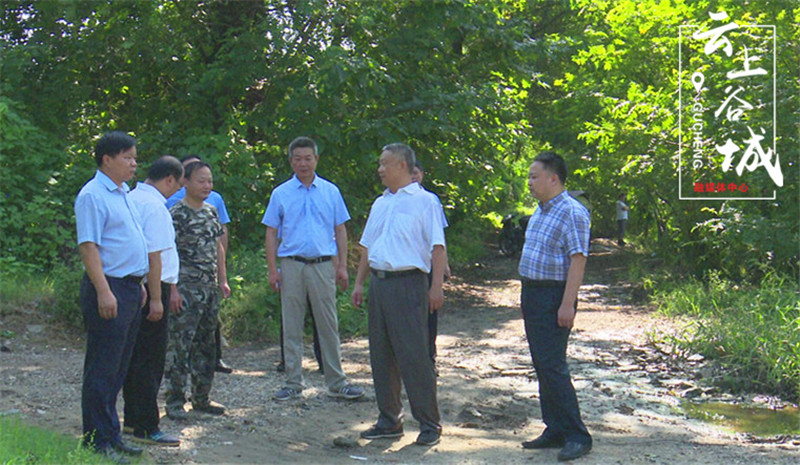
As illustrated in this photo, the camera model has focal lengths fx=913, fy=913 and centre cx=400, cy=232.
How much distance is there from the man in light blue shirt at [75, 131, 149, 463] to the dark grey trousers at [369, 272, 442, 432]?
169 centimetres

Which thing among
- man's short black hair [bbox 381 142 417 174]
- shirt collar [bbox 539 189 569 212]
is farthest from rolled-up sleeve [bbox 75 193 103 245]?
shirt collar [bbox 539 189 569 212]

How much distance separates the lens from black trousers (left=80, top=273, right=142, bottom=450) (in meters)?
5.14

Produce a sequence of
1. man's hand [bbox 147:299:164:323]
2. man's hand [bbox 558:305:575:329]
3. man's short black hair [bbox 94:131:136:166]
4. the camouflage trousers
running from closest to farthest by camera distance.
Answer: man's short black hair [bbox 94:131:136:166]
man's hand [bbox 147:299:164:323]
man's hand [bbox 558:305:575:329]
the camouflage trousers

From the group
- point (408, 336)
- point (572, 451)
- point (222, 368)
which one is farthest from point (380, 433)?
point (222, 368)

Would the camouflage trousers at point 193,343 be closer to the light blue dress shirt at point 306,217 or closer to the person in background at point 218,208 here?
the person in background at point 218,208

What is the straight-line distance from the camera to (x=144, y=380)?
19.3 feet

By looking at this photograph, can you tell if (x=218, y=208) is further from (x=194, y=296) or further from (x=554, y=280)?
(x=554, y=280)

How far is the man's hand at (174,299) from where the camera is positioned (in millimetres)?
6047

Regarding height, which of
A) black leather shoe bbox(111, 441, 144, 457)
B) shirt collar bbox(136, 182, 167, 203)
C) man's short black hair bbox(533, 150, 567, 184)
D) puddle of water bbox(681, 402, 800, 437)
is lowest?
puddle of water bbox(681, 402, 800, 437)

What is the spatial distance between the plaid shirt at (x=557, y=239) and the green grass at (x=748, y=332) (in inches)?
150

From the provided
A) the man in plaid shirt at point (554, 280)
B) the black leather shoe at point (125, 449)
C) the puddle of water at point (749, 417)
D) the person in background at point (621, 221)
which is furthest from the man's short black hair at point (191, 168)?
the person in background at point (621, 221)

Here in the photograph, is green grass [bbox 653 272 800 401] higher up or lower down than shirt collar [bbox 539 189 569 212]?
lower down

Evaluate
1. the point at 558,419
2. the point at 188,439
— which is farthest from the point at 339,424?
the point at 558,419

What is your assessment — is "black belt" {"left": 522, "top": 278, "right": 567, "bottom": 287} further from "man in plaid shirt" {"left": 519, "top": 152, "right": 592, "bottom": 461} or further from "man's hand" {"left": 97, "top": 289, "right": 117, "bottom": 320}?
"man's hand" {"left": 97, "top": 289, "right": 117, "bottom": 320}
